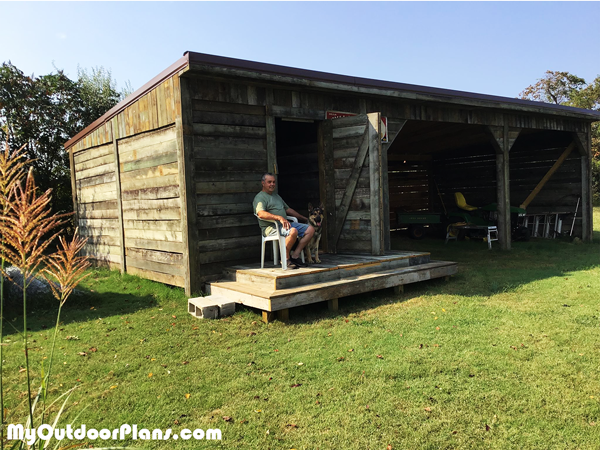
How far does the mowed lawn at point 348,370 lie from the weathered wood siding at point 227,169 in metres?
0.91

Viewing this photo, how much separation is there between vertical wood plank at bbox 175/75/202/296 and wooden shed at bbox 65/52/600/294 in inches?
0.5

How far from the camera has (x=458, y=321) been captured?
4.59 m

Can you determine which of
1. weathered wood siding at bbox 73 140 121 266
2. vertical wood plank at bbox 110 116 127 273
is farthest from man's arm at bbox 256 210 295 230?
weathered wood siding at bbox 73 140 121 266

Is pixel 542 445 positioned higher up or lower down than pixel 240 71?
lower down

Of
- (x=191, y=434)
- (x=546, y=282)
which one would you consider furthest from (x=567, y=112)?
(x=191, y=434)

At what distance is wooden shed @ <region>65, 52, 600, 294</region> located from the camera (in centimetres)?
573

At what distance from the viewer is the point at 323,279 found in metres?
5.38

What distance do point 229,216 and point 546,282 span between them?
4.53m

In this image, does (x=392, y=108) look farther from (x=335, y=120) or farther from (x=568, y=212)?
(x=568, y=212)

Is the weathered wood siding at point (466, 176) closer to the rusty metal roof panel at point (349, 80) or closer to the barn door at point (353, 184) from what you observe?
the rusty metal roof panel at point (349, 80)

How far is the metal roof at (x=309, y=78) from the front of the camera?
5369mm

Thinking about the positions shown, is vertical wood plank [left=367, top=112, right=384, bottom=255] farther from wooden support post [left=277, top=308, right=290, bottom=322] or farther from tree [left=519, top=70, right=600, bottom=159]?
tree [left=519, top=70, right=600, bottom=159]

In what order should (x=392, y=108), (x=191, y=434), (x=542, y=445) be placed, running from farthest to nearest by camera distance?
(x=392, y=108)
(x=191, y=434)
(x=542, y=445)

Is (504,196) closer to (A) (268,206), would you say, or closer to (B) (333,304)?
(B) (333,304)
